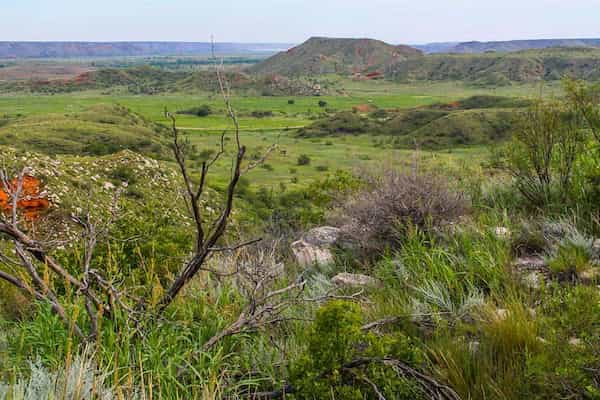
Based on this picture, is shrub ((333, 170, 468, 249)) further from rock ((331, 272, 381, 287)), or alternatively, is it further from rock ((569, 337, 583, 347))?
rock ((569, 337, 583, 347))

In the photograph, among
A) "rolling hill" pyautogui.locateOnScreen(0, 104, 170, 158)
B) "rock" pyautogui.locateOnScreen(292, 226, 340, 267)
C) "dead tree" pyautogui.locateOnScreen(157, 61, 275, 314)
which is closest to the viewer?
"dead tree" pyautogui.locateOnScreen(157, 61, 275, 314)

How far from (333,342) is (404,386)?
0.42 metres

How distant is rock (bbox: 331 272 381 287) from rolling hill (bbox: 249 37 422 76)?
5596 inches

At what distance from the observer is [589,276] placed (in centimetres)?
397

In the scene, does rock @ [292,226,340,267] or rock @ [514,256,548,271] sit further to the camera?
rock @ [292,226,340,267]

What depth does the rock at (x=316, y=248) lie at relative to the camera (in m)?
6.23

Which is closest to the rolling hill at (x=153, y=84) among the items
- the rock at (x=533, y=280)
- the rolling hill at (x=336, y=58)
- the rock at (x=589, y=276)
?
the rolling hill at (x=336, y=58)

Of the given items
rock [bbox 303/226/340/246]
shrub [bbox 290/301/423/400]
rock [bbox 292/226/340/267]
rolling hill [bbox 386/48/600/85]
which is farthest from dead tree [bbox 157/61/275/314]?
rolling hill [bbox 386/48/600/85]

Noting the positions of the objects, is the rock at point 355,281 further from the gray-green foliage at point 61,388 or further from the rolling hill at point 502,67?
the rolling hill at point 502,67

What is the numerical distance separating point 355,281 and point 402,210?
4.12 ft

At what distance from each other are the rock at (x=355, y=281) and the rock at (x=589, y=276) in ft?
4.84

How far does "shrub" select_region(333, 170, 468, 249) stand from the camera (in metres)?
5.73

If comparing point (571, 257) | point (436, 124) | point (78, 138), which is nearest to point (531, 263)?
point (571, 257)

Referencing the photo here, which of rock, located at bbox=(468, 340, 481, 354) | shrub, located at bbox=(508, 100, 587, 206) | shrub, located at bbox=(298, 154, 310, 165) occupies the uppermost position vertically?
shrub, located at bbox=(508, 100, 587, 206)
